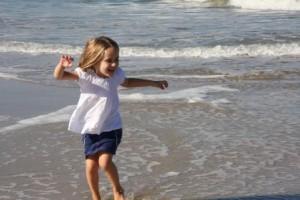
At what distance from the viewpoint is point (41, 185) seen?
17.6 feet

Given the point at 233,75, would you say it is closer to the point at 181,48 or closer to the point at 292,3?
the point at 181,48

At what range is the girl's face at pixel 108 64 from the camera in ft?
14.5

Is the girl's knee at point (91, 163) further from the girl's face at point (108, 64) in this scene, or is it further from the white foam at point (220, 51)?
the white foam at point (220, 51)

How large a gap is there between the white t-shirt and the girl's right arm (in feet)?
0.34

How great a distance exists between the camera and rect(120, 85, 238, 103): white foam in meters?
8.84

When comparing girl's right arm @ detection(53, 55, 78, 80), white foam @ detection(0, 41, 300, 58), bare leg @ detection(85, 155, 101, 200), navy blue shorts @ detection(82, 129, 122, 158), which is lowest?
white foam @ detection(0, 41, 300, 58)

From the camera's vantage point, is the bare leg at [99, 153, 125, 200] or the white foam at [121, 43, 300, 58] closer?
the bare leg at [99, 153, 125, 200]

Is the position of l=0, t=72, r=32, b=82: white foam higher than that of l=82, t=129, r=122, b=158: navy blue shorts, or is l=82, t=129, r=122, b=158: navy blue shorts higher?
l=82, t=129, r=122, b=158: navy blue shorts

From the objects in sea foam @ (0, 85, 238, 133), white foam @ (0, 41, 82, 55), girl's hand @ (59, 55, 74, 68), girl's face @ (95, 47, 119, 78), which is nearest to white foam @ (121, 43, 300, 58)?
white foam @ (0, 41, 82, 55)

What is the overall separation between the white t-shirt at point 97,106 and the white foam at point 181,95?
406 cm

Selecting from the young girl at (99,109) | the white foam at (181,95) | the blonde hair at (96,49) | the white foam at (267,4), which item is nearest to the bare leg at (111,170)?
the young girl at (99,109)

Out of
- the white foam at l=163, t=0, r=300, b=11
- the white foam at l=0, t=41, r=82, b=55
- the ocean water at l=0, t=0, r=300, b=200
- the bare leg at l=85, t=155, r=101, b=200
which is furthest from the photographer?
the white foam at l=163, t=0, r=300, b=11

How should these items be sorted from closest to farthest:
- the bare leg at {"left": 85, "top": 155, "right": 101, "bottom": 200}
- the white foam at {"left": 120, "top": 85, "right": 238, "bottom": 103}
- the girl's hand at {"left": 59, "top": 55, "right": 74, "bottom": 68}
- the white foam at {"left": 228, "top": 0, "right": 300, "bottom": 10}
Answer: the girl's hand at {"left": 59, "top": 55, "right": 74, "bottom": 68} < the bare leg at {"left": 85, "top": 155, "right": 101, "bottom": 200} < the white foam at {"left": 120, "top": 85, "right": 238, "bottom": 103} < the white foam at {"left": 228, "top": 0, "right": 300, "bottom": 10}

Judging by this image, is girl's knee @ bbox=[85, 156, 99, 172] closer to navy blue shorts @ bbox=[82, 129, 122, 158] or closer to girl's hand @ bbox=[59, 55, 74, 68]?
navy blue shorts @ bbox=[82, 129, 122, 158]
